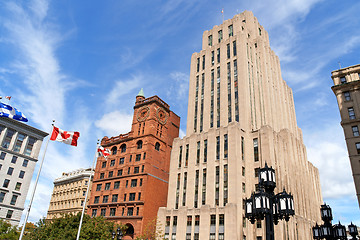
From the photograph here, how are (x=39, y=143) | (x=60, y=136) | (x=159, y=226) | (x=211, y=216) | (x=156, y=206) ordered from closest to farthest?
(x=60, y=136), (x=211, y=216), (x=159, y=226), (x=156, y=206), (x=39, y=143)

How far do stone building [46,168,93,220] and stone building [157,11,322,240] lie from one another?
134 ft

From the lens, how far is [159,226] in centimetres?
5706

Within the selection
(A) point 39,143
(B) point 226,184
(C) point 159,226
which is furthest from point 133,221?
(A) point 39,143

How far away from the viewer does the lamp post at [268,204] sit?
1952 centimetres

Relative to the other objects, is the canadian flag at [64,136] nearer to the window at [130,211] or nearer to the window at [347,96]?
the window at [130,211]

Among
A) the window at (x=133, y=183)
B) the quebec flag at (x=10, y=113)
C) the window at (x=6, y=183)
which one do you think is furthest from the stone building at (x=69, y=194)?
the quebec flag at (x=10, y=113)

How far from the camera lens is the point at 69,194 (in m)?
93.8

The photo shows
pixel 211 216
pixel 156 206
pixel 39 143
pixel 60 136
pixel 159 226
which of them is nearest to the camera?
pixel 60 136

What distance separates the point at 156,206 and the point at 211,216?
1547 centimetres

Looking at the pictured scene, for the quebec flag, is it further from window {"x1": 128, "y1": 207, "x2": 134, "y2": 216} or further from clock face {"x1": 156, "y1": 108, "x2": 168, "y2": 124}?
clock face {"x1": 156, "y1": 108, "x2": 168, "y2": 124}

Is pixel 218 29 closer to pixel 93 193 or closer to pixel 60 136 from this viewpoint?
pixel 93 193

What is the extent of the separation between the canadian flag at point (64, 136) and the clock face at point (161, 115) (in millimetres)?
39487

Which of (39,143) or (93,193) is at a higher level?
(39,143)

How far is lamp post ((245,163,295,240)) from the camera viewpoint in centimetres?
1952
